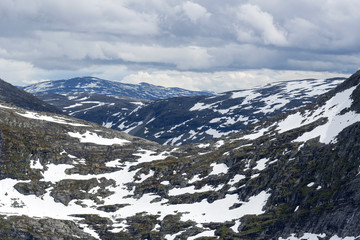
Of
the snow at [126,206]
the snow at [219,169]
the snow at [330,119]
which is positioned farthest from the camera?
the snow at [219,169]

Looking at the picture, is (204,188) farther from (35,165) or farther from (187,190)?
(35,165)

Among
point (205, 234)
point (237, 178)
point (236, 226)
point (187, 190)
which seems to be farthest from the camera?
point (187, 190)

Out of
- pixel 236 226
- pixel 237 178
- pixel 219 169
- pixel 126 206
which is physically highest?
pixel 219 169

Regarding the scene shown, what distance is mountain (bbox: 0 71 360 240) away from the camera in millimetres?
115688

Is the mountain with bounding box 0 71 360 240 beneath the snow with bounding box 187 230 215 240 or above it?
above

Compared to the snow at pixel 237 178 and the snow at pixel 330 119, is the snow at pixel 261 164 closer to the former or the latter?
the snow at pixel 237 178

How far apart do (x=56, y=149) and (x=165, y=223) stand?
77548 millimetres

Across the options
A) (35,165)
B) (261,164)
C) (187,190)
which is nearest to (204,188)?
(187,190)

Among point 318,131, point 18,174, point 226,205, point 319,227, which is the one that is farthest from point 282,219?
point 18,174

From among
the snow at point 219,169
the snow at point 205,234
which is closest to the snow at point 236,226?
the snow at point 205,234

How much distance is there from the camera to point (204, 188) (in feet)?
520

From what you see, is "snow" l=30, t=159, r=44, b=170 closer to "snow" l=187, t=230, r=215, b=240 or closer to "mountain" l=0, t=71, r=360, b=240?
"mountain" l=0, t=71, r=360, b=240

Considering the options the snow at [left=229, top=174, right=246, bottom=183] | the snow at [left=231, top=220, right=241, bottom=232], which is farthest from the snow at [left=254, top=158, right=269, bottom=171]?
the snow at [left=231, top=220, right=241, bottom=232]

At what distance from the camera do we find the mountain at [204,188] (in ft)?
380
